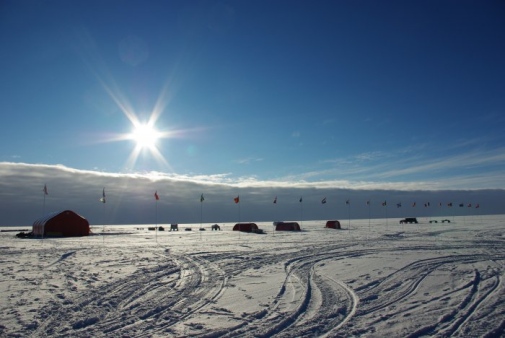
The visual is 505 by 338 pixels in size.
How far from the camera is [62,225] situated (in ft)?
143

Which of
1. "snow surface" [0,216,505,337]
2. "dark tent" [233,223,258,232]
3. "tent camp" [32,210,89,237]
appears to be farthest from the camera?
"dark tent" [233,223,258,232]

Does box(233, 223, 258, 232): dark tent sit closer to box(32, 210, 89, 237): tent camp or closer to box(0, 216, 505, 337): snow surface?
box(32, 210, 89, 237): tent camp

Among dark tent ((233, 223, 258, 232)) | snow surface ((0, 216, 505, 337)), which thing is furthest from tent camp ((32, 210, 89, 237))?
snow surface ((0, 216, 505, 337))

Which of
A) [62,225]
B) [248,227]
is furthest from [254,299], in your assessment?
[248,227]

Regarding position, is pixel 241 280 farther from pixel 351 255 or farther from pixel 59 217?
pixel 59 217

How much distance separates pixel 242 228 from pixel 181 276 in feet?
132

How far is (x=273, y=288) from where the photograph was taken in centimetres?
1084

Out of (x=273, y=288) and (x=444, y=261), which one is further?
(x=444, y=261)

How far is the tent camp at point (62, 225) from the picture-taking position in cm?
4222

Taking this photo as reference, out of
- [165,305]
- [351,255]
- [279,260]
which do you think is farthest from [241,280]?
[351,255]

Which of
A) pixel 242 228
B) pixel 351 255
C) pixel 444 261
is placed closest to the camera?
pixel 444 261

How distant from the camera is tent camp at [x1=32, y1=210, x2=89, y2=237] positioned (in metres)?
42.2

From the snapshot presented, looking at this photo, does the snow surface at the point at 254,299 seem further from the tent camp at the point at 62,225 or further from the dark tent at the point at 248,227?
the dark tent at the point at 248,227

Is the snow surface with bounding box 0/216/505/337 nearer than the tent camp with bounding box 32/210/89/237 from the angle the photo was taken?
Yes
